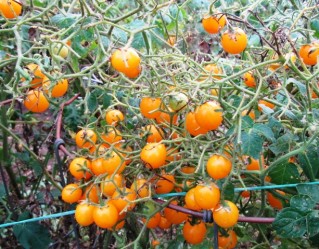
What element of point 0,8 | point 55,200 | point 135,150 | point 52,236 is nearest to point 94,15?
point 0,8

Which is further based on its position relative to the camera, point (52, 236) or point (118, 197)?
point (52, 236)

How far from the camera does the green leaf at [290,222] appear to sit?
3.34 feet

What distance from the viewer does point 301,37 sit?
1.27 m

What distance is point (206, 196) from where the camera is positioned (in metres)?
0.95

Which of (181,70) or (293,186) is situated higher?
(181,70)

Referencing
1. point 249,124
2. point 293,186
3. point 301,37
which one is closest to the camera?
point 249,124

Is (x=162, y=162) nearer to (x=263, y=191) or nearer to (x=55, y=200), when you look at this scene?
(x=263, y=191)

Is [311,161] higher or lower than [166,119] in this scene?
lower

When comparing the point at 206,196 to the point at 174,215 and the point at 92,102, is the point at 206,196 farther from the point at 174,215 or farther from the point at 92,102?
the point at 92,102

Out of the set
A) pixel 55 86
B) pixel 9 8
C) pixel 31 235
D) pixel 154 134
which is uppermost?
pixel 9 8

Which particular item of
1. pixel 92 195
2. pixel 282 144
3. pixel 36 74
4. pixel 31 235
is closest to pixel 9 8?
pixel 36 74

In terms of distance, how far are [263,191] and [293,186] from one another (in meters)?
0.06

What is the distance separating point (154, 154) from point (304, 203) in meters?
0.31

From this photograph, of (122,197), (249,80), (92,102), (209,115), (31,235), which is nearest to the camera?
(209,115)
